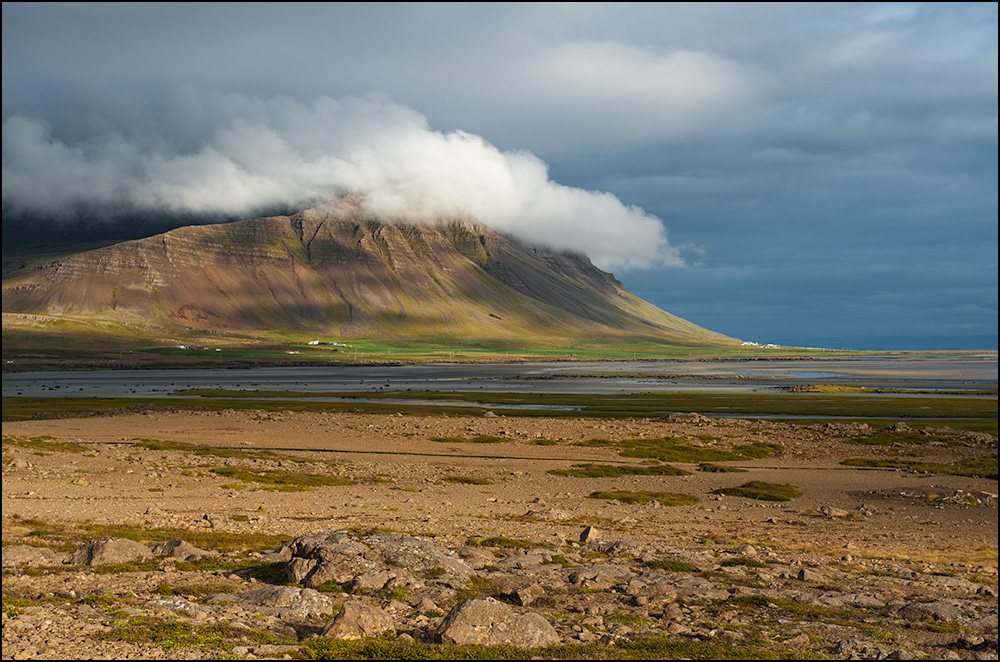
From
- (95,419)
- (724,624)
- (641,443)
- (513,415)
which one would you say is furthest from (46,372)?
(724,624)

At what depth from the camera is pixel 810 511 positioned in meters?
38.7

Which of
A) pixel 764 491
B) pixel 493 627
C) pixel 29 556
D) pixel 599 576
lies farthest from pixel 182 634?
pixel 764 491

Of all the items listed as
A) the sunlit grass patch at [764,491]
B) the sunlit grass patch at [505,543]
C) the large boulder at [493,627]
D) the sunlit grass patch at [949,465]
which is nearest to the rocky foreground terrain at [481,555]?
the large boulder at [493,627]

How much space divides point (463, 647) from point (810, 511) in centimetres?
2928

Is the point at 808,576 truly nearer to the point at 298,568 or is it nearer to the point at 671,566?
the point at 671,566

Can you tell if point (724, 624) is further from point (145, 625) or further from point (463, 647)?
point (145, 625)

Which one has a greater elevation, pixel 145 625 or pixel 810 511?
pixel 145 625

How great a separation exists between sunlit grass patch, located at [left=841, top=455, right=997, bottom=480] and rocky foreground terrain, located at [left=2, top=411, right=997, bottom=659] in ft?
2.16

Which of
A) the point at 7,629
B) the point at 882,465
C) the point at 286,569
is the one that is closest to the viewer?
the point at 7,629

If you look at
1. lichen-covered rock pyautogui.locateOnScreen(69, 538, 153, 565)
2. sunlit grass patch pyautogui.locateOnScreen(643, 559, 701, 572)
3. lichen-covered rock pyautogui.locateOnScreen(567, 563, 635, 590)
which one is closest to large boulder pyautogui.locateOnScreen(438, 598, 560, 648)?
lichen-covered rock pyautogui.locateOnScreen(567, 563, 635, 590)

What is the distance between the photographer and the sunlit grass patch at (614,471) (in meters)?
50.0

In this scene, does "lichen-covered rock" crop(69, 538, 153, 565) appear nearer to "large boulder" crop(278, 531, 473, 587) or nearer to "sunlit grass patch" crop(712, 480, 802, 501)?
"large boulder" crop(278, 531, 473, 587)

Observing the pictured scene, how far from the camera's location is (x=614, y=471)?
51.3 meters

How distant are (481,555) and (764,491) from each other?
25.9 metres
